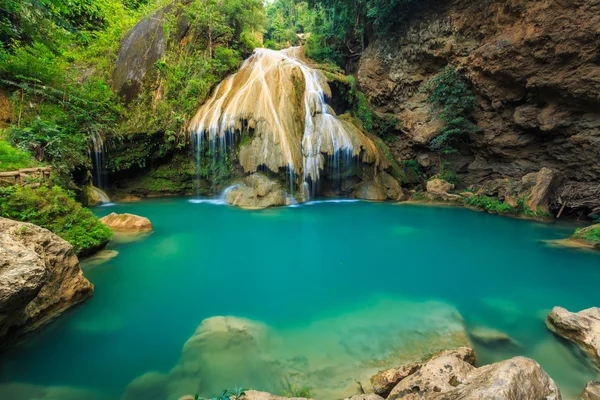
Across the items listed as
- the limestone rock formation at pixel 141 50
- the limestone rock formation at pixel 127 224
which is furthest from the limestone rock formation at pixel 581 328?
the limestone rock formation at pixel 141 50

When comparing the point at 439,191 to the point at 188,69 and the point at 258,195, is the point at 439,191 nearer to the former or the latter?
the point at 258,195

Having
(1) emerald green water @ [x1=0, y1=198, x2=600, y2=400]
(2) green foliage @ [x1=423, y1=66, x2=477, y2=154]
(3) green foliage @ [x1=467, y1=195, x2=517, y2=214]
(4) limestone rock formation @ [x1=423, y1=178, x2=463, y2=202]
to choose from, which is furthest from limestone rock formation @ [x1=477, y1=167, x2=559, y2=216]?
(2) green foliage @ [x1=423, y1=66, x2=477, y2=154]

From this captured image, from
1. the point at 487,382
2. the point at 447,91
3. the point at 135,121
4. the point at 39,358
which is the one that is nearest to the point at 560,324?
the point at 487,382

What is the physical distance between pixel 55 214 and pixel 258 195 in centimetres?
662

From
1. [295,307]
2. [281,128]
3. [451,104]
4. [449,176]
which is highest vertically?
[451,104]

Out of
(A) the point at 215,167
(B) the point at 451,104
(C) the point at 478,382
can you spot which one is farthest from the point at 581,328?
(A) the point at 215,167

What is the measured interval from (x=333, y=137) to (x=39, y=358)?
430 inches

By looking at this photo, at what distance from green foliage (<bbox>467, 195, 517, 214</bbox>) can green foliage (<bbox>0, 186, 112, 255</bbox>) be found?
39.3ft

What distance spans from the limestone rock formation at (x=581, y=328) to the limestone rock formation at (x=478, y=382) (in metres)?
1.89

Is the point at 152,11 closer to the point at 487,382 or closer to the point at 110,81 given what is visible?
the point at 110,81

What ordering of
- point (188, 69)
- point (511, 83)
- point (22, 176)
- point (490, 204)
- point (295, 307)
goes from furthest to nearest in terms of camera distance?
point (188, 69)
point (511, 83)
point (490, 204)
point (22, 176)
point (295, 307)

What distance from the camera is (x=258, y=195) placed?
10891mm

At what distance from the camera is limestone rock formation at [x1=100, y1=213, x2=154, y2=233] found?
732 cm

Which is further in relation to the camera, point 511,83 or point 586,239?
point 511,83
